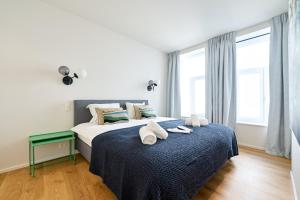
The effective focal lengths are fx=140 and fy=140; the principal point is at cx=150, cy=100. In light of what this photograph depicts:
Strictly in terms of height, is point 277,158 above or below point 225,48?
below

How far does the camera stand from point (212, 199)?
4.79ft

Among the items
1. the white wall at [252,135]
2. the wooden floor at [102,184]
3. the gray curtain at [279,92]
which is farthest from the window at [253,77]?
the wooden floor at [102,184]

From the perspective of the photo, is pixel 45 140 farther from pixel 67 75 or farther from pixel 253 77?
pixel 253 77

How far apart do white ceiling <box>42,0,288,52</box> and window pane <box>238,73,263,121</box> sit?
44.4 inches

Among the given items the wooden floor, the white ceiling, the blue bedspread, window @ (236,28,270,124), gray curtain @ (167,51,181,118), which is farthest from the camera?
gray curtain @ (167,51,181,118)

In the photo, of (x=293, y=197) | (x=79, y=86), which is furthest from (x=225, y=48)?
(x=79, y=86)

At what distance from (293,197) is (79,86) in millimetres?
3343

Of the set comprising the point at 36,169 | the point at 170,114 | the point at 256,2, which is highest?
the point at 256,2

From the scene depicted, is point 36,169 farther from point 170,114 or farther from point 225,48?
point 225,48

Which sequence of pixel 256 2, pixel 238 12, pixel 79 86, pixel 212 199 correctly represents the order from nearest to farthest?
pixel 212 199 < pixel 256 2 < pixel 238 12 < pixel 79 86

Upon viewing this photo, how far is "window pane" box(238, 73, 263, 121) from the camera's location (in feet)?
10.1

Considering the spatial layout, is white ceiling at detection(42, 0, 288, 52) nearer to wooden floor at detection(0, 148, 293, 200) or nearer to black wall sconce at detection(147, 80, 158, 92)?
black wall sconce at detection(147, 80, 158, 92)

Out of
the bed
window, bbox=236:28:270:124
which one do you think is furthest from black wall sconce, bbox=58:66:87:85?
window, bbox=236:28:270:124

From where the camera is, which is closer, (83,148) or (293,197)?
(293,197)
